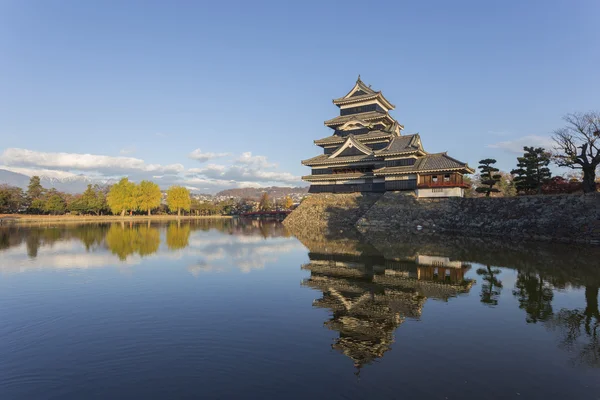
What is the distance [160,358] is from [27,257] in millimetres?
17149

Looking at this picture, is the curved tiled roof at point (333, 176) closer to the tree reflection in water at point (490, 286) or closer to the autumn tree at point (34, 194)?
the tree reflection in water at point (490, 286)

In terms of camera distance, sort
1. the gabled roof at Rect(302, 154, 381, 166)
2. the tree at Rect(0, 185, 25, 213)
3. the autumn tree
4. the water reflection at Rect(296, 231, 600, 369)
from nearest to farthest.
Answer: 1. the water reflection at Rect(296, 231, 600, 369)
2. the gabled roof at Rect(302, 154, 381, 166)
3. the tree at Rect(0, 185, 25, 213)
4. the autumn tree

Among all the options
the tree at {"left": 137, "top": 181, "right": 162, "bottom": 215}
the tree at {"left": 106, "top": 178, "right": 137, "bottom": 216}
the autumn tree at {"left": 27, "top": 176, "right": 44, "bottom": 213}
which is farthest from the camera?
the tree at {"left": 137, "top": 181, "right": 162, "bottom": 215}

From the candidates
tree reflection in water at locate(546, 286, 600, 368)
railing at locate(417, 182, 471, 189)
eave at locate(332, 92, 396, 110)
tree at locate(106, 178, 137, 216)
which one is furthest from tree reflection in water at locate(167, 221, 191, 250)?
tree at locate(106, 178, 137, 216)

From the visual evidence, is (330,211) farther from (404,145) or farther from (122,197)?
(122,197)

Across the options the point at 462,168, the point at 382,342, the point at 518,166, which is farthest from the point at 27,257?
the point at 518,166

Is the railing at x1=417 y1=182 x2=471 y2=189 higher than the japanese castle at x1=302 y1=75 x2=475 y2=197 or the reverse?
the reverse

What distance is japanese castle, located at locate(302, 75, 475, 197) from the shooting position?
37.1m

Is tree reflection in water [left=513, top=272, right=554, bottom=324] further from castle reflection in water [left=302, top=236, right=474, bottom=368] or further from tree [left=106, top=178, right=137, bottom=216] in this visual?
tree [left=106, top=178, right=137, bottom=216]

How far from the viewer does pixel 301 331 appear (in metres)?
7.68

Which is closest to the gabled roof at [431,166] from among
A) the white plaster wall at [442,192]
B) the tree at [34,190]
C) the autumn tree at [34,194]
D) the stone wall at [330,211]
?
the white plaster wall at [442,192]

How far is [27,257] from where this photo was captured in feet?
59.4

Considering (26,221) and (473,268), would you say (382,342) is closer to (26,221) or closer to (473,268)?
(473,268)

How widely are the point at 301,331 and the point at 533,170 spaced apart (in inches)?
1472
